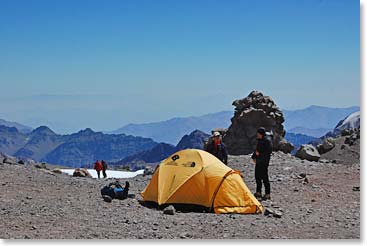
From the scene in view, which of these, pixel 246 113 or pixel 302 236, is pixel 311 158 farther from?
pixel 302 236

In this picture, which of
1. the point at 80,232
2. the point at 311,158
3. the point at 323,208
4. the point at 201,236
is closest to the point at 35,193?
the point at 80,232

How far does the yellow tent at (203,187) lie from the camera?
1237cm

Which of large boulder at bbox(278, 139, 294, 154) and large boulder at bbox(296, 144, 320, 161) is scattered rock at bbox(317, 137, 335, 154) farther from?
large boulder at bbox(296, 144, 320, 161)

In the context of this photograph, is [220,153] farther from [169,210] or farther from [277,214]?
[277,214]

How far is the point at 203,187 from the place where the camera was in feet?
41.6

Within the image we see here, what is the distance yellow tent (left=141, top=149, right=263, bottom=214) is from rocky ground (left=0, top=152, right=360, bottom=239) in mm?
489

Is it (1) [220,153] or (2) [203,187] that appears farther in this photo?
(1) [220,153]

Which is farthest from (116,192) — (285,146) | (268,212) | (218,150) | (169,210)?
(285,146)

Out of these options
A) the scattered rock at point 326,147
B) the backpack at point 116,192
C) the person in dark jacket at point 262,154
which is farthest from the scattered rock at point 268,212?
the scattered rock at point 326,147

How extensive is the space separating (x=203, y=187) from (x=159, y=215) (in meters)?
1.53

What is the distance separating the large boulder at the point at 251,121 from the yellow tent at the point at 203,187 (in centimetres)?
1928

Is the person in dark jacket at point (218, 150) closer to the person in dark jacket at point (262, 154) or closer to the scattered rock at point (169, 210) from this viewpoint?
the person in dark jacket at point (262, 154)

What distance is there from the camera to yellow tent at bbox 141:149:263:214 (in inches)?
487

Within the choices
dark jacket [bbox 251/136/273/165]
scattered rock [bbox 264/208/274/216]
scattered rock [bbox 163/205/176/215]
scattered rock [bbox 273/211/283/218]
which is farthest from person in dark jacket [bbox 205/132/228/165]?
scattered rock [bbox 273/211/283/218]
